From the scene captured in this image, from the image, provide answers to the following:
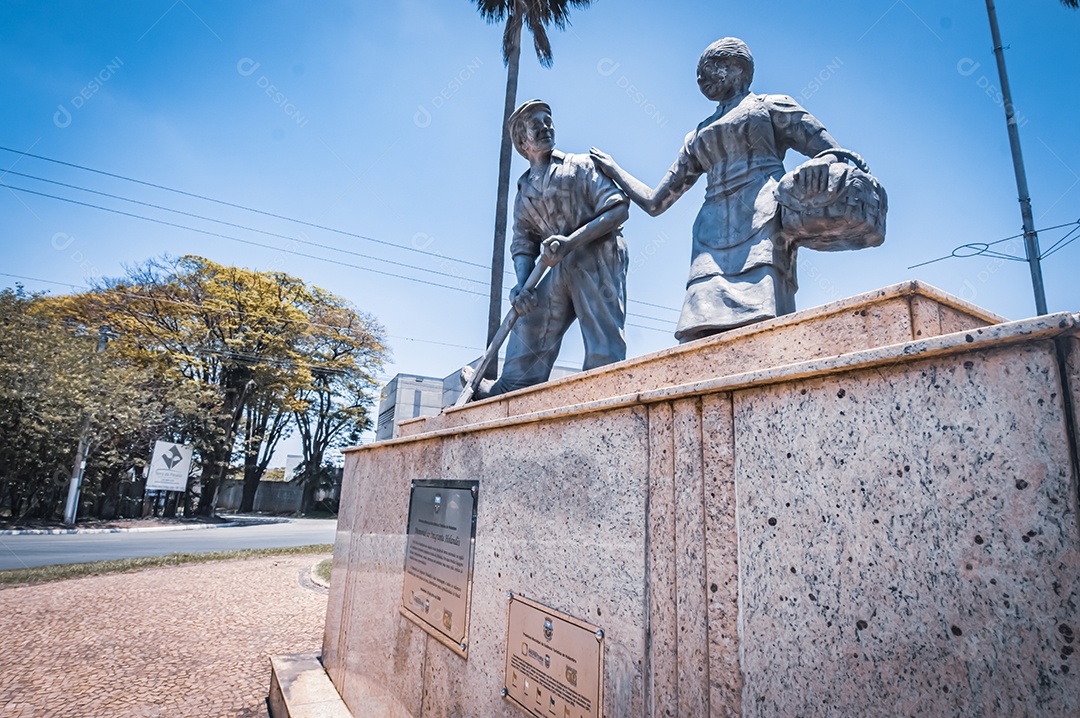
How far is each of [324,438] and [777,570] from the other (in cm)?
3209

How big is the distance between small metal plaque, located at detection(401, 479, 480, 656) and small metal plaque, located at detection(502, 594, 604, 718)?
36 cm

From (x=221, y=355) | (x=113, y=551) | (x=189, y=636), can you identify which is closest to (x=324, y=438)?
(x=221, y=355)

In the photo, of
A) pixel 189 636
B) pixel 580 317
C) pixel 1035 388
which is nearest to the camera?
pixel 1035 388

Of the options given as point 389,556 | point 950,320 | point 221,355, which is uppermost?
point 221,355

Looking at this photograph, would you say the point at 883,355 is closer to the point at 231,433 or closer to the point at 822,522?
the point at 822,522

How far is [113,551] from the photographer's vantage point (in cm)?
1152

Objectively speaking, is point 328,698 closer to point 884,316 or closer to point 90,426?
point 884,316

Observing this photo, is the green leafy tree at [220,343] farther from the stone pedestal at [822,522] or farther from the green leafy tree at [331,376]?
the stone pedestal at [822,522]

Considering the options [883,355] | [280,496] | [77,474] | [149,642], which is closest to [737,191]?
[883,355]

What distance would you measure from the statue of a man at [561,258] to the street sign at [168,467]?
64.2 ft

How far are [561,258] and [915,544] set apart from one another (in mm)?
2499

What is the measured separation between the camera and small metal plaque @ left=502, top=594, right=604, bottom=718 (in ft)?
4.96

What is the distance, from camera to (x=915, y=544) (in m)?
0.96

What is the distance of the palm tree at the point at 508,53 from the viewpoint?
1036 cm
